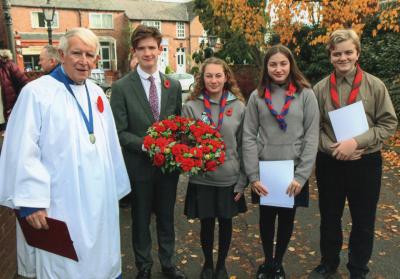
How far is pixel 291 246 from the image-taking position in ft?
14.2

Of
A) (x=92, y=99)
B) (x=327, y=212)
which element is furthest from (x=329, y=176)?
(x=92, y=99)

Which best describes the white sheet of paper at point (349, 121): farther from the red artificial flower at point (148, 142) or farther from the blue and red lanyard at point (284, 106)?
the red artificial flower at point (148, 142)

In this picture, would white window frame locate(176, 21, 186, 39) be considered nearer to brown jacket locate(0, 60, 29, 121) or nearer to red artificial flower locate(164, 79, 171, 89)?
brown jacket locate(0, 60, 29, 121)

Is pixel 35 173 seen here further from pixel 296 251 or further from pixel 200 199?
pixel 296 251

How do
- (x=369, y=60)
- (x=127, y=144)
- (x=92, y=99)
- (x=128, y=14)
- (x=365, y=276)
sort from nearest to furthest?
(x=92, y=99) < (x=127, y=144) < (x=365, y=276) < (x=369, y=60) < (x=128, y=14)

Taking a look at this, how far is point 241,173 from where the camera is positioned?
3.37m

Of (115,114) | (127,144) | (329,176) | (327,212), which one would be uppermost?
(115,114)

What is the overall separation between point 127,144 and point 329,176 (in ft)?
6.05

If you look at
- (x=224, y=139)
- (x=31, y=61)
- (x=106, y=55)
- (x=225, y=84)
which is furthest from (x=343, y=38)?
(x=106, y=55)

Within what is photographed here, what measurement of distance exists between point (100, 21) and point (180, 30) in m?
10.3

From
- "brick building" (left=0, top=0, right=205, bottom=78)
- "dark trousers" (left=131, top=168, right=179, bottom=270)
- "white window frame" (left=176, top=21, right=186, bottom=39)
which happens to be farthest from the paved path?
"white window frame" (left=176, top=21, right=186, bottom=39)

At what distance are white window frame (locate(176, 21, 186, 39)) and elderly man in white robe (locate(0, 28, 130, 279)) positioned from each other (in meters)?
46.6

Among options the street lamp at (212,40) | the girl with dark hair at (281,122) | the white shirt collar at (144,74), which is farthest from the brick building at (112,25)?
the girl with dark hair at (281,122)

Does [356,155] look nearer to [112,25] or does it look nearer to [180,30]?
[112,25]
